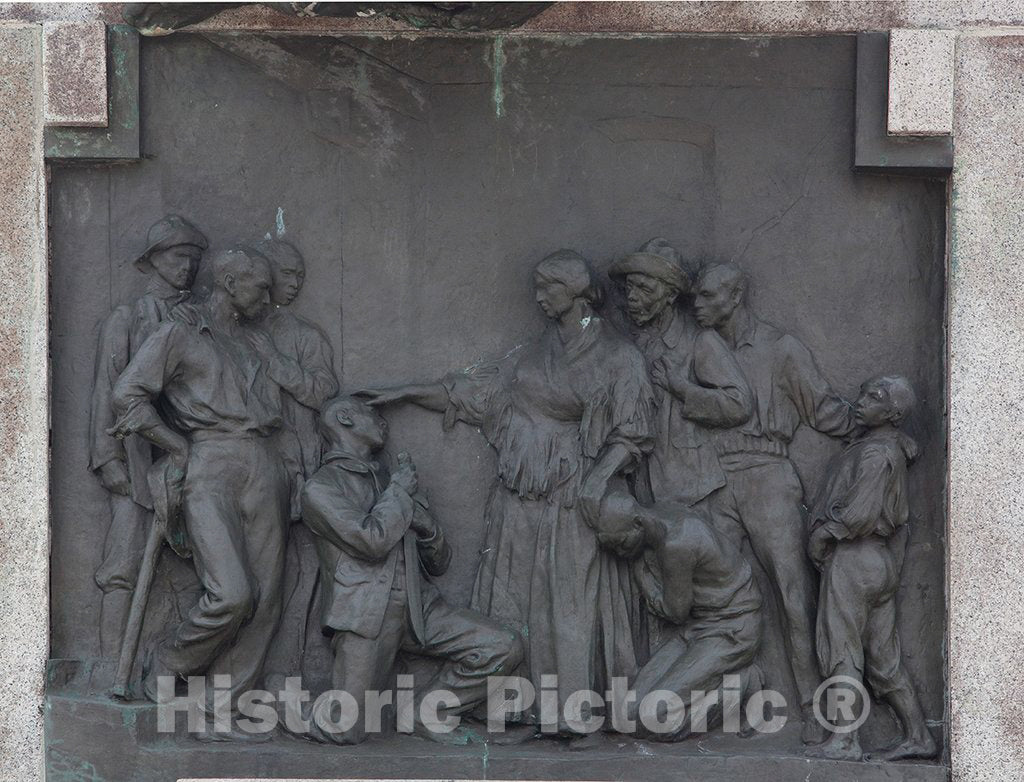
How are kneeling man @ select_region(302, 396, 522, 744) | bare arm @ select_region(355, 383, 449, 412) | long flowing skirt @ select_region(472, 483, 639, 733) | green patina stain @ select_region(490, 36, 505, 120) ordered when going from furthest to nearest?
green patina stain @ select_region(490, 36, 505, 120)
bare arm @ select_region(355, 383, 449, 412)
long flowing skirt @ select_region(472, 483, 639, 733)
kneeling man @ select_region(302, 396, 522, 744)

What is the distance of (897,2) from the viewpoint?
7562 mm

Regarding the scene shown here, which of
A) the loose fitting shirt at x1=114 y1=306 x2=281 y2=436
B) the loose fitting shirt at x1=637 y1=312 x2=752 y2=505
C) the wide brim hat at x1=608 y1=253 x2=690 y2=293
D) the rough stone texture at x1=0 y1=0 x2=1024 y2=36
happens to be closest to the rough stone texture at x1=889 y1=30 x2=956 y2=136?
the rough stone texture at x1=0 y1=0 x2=1024 y2=36

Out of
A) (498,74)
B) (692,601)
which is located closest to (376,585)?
(692,601)

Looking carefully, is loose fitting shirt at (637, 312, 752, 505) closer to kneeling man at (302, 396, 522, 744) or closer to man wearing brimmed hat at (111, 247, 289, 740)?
kneeling man at (302, 396, 522, 744)

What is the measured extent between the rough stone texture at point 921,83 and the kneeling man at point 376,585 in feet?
8.08

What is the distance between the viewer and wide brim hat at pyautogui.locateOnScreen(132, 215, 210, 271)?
24.6ft

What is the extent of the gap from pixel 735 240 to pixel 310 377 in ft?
6.04

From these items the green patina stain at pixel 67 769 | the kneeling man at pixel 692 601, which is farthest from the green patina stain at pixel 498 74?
the green patina stain at pixel 67 769

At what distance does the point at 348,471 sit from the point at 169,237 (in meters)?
1.20

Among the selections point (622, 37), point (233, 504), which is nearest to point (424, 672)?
point (233, 504)

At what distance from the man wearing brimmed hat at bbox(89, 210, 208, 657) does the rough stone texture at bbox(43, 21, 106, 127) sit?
56 cm

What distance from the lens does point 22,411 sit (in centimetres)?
745

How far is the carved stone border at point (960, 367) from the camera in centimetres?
733

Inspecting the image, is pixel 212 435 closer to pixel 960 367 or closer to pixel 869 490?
pixel 869 490
